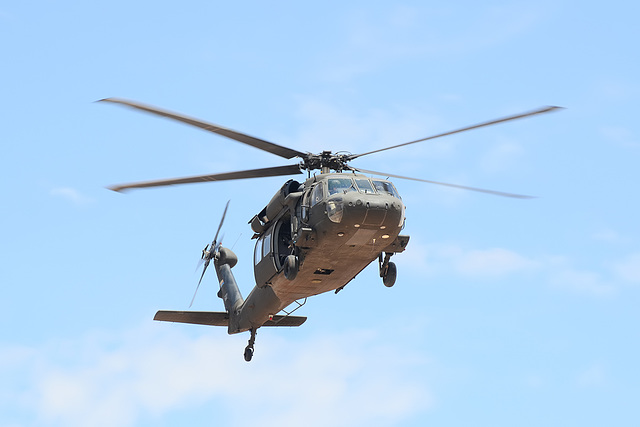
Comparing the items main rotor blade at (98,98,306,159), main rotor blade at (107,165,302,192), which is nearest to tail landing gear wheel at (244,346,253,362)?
main rotor blade at (107,165,302,192)

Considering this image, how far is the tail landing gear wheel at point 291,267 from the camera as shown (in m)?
25.0

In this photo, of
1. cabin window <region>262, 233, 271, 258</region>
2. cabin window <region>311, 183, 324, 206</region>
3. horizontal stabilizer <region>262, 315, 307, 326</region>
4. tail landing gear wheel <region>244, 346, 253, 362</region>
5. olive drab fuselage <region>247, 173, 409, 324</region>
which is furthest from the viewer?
horizontal stabilizer <region>262, 315, 307, 326</region>

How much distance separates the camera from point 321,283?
26.7m

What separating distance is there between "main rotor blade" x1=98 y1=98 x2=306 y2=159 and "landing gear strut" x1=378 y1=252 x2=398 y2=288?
3777mm

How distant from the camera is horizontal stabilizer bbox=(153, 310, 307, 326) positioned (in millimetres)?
31859

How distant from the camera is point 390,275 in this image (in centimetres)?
2616

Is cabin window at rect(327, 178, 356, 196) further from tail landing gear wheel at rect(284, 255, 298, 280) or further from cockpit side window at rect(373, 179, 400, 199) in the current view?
tail landing gear wheel at rect(284, 255, 298, 280)

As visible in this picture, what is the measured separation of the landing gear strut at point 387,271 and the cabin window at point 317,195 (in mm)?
2748

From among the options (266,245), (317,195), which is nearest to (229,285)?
(266,245)

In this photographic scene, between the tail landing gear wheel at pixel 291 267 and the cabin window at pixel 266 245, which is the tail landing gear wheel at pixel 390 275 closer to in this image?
the tail landing gear wheel at pixel 291 267

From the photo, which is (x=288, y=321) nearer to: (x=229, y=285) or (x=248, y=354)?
(x=229, y=285)

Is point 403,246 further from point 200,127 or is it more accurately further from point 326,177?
point 200,127

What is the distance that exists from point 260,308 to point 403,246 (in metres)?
5.90

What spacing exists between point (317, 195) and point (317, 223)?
835 millimetres
